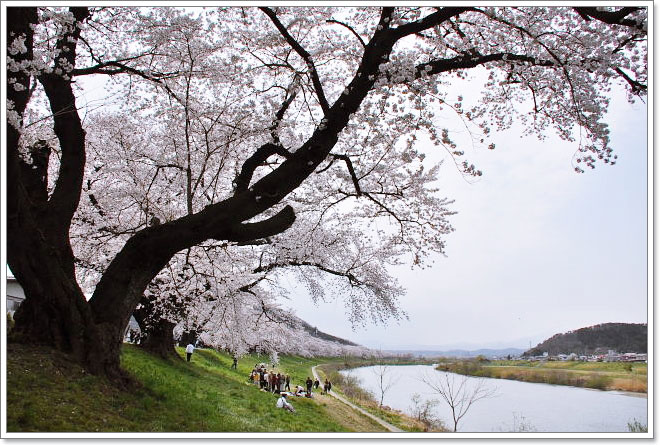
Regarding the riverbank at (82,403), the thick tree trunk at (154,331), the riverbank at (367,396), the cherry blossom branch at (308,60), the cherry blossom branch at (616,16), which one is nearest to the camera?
the riverbank at (82,403)

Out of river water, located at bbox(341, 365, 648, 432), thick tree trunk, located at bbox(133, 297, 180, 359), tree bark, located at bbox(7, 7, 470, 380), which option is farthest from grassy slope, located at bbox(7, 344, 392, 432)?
thick tree trunk, located at bbox(133, 297, 180, 359)

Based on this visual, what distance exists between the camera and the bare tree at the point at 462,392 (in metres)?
10.4

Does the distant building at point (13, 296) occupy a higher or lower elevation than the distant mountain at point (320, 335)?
higher

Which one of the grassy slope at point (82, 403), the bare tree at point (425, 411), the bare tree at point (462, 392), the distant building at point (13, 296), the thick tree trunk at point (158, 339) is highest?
the distant building at point (13, 296)

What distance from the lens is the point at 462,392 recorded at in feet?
37.1

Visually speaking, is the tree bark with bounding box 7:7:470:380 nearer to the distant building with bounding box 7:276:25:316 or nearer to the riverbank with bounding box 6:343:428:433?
the riverbank with bounding box 6:343:428:433

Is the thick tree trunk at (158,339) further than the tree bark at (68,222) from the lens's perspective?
Yes

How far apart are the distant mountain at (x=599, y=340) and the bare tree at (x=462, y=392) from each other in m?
3.13

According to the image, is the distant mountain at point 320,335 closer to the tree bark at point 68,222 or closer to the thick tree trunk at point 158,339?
the thick tree trunk at point 158,339

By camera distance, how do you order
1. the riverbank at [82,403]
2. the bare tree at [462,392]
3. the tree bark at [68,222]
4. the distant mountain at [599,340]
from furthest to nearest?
the bare tree at [462,392] → the distant mountain at [599,340] → the tree bark at [68,222] → the riverbank at [82,403]

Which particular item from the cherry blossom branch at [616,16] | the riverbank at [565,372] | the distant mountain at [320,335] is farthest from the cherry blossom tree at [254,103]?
the distant mountain at [320,335]

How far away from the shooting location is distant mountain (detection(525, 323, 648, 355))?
4454mm

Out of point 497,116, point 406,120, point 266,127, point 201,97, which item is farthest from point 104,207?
point 497,116
